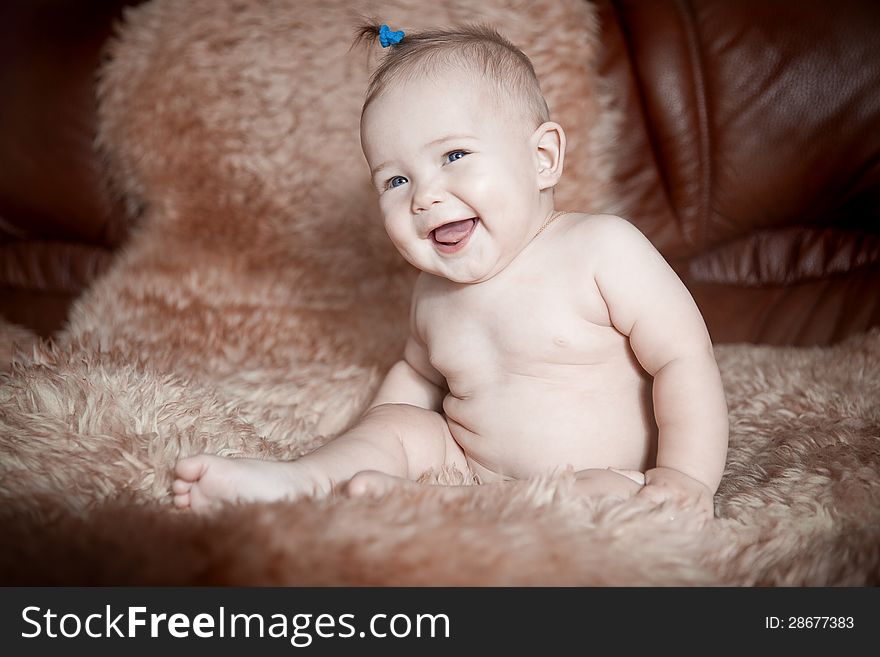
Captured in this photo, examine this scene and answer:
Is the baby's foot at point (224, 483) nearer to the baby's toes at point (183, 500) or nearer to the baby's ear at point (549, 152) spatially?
the baby's toes at point (183, 500)

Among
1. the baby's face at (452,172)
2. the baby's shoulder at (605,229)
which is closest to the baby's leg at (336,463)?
the baby's face at (452,172)

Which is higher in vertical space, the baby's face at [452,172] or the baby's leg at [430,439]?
the baby's face at [452,172]

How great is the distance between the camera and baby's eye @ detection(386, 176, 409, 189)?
0.94 meters

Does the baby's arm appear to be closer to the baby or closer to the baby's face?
the baby

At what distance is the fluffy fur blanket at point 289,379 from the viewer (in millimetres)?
672

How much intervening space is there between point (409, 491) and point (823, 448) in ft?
1.76

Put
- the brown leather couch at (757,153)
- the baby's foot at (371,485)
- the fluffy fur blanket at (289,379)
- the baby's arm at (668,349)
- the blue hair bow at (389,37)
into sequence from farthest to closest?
1. the brown leather couch at (757,153)
2. the blue hair bow at (389,37)
3. the baby's arm at (668,349)
4. the baby's foot at (371,485)
5. the fluffy fur blanket at (289,379)

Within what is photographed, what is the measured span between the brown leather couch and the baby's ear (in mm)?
526

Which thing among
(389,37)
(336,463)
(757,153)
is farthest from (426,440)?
(757,153)

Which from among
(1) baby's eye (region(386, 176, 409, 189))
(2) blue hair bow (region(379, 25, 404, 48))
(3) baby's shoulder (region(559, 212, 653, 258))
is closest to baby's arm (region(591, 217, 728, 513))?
(3) baby's shoulder (region(559, 212, 653, 258))

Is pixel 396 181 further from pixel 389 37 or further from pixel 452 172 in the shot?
pixel 389 37

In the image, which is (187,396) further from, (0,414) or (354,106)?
(354,106)

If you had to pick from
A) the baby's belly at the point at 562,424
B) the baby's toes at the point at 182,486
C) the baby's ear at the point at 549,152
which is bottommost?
the baby's toes at the point at 182,486

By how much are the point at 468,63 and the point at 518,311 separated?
0.29 metres
